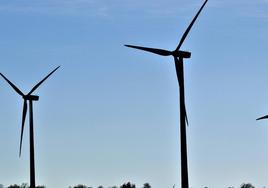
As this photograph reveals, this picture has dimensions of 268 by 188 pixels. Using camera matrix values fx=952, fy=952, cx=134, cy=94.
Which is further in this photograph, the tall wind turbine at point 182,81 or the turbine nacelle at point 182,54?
the turbine nacelle at point 182,54

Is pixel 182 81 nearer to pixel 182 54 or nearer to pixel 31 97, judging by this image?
pixel 182 54

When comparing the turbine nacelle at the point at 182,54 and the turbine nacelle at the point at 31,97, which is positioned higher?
the turbine nacelle at the point at 31,97

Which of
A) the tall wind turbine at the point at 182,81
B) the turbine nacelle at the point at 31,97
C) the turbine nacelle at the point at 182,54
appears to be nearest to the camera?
the tall wind turbine at the point at 182,81

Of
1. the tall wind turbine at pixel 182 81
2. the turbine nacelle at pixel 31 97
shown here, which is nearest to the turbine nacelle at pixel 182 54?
the tall wind turbine at pixel 182 81

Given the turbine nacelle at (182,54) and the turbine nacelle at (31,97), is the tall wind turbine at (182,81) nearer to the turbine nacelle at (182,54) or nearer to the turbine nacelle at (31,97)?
the turbine nacelle at (182,54)

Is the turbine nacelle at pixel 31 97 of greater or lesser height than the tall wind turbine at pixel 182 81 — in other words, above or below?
above

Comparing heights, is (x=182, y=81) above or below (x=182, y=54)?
below

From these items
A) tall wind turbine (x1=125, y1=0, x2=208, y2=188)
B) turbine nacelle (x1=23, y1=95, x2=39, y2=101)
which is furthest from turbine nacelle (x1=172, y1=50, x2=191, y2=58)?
turbine nacelle (x1=23, y1=95, x2=39, y2=101)

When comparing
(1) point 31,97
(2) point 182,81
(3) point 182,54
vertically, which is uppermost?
(1) point 31,97

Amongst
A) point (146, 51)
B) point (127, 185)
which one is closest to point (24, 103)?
point (127, 185)

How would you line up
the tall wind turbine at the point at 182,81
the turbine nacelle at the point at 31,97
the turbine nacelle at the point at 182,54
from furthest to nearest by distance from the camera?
the turbine nacelle at the point at 31,97 < the turbine nacelle at the point at 182,54 < the tall wind turbine at the point at 182,81

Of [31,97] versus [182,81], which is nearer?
[182,81]

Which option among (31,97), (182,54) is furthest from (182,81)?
(31,97)

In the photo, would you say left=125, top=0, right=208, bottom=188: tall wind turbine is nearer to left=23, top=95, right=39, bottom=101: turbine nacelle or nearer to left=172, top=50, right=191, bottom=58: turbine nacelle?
left=172, top=50, right=191, bottom=58: turbine nacelle
